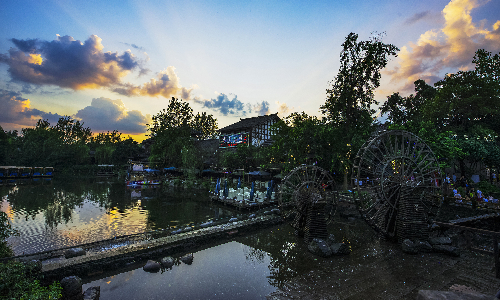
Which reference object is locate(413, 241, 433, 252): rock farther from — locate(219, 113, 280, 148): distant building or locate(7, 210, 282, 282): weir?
locate(219, 113, 280, 148): distant building

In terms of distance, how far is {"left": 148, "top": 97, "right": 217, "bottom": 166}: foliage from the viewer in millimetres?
39094

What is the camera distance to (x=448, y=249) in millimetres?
8758

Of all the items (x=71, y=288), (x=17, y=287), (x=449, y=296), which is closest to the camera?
(x=449, y=296)

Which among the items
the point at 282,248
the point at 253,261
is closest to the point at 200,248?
the point at 253,261

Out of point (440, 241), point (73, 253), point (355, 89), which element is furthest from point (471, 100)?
point (73, 253)

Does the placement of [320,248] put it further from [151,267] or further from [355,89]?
[355,89]

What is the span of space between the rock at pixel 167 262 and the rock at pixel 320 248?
5428mm

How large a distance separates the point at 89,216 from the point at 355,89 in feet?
80.6

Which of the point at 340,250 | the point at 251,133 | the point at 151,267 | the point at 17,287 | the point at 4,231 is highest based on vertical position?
the point at 251,133

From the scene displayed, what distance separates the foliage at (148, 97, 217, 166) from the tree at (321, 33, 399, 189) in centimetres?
2430

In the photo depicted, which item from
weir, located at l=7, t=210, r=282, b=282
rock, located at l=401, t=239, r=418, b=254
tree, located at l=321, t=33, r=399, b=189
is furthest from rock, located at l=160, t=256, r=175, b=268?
tree, located at l=321, t=33, r=399, b=189

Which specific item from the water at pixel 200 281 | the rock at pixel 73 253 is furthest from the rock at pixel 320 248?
the rock at pixel 73 253

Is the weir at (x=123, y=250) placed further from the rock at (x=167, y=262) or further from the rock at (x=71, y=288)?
the rock at (x=71, y=288)

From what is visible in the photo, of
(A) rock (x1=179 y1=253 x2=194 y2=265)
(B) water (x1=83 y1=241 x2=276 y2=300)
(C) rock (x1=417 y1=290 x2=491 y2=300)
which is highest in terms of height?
(C) rock (x1=417 y1=290 x2=491 y2=300)
